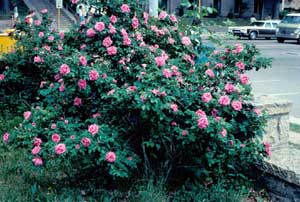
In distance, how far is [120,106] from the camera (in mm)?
4305

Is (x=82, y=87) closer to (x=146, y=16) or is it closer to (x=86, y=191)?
(x=86, y=191)

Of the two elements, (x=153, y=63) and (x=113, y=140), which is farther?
(x=153, y=63)

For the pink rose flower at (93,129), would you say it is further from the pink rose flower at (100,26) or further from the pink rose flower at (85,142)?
the pink rose flower at (100,26)

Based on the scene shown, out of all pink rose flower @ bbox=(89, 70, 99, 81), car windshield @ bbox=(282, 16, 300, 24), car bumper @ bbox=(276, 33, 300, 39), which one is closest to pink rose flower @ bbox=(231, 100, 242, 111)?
pink rose flower @ bbox=(89, 70, 99, 81)

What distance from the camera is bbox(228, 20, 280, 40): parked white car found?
33688mm

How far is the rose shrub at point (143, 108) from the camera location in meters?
4.17

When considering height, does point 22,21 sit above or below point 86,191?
above

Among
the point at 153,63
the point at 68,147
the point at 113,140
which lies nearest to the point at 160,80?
the point at 153,63

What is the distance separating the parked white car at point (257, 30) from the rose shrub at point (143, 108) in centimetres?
2902

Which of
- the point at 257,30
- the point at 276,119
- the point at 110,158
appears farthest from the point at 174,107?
the point at 257,30

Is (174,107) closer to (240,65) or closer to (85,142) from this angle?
Answer: (85,142)

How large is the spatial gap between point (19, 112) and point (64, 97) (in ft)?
8.94

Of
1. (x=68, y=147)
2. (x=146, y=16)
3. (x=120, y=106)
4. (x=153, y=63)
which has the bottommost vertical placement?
(x=68, y=147)

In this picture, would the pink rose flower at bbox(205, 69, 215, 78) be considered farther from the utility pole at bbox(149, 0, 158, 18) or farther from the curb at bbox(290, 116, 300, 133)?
the utility pole at bbox(149, 0, 158, 18)
